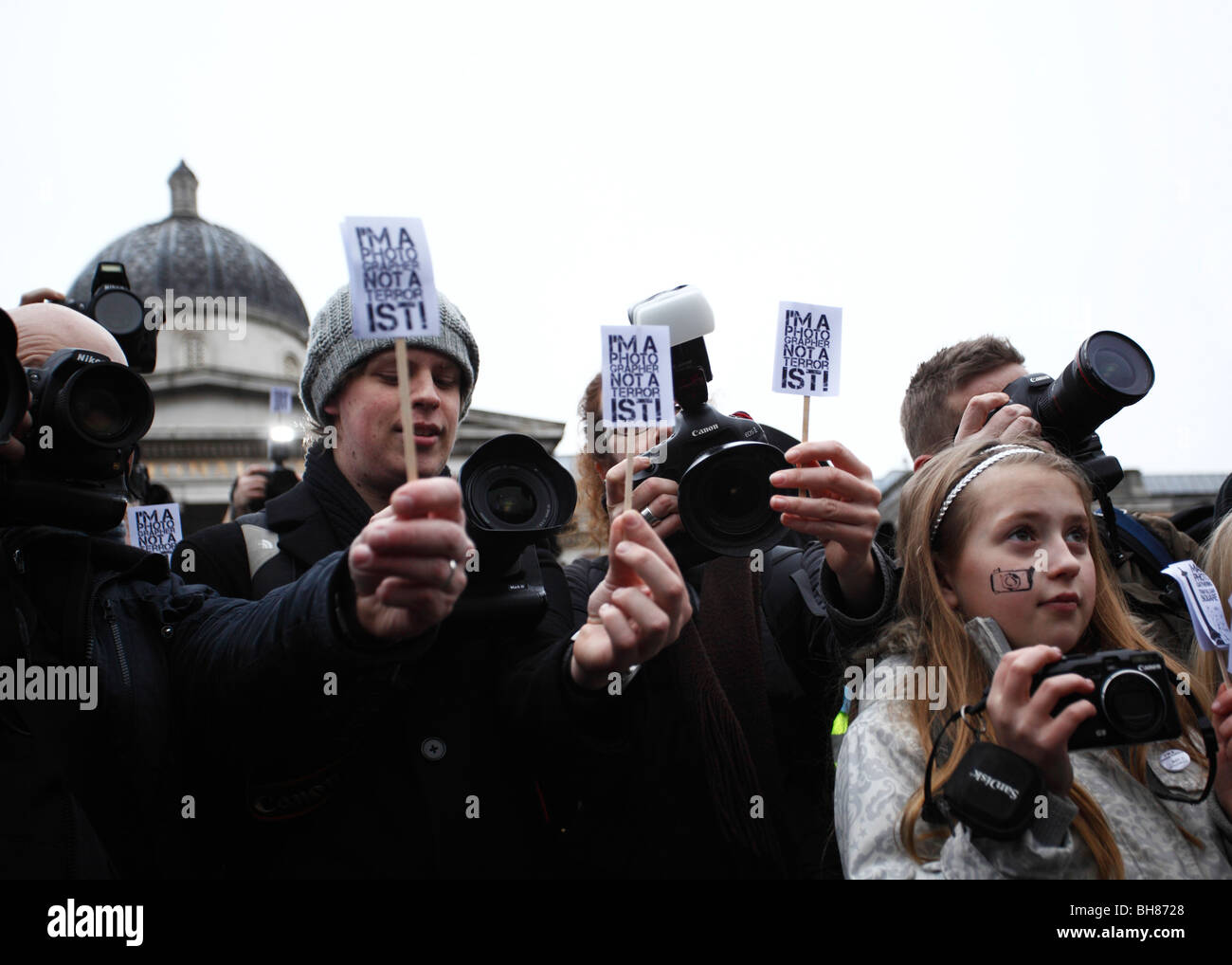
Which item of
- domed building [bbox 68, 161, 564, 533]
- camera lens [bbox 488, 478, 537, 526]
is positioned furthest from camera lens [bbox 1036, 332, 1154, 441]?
domed building [bbox 68, 161, 564, 533]

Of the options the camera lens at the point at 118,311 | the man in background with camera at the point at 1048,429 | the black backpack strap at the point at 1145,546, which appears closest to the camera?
the man in background with camera at the point at 1048,429

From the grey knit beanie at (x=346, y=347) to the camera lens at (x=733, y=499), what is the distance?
0.63 m

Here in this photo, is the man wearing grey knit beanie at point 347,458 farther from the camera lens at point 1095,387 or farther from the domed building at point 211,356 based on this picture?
the domed building at point 211,356

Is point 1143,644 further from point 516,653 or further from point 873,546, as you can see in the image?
point 516,653

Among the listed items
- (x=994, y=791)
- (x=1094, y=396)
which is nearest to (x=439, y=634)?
(x=994, y=791)

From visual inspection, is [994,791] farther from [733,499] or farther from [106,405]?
[106,405]

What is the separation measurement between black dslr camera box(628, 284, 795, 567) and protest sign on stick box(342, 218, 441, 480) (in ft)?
2.23

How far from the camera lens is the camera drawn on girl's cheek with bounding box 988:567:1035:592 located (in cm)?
183

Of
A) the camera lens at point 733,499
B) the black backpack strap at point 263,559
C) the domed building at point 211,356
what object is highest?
the domed building at point 211,356

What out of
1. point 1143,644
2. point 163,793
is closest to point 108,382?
point 163,793

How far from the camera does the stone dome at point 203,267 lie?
1346 inches

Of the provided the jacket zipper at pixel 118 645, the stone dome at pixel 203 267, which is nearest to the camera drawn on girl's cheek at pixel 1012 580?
the jacket zipper at pixel 118 645

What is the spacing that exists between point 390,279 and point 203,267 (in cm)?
3767

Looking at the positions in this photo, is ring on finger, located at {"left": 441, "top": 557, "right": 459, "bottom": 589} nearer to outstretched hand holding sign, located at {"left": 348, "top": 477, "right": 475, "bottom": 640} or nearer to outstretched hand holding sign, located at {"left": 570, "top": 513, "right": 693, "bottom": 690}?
outstretched hand holding sign, located at {"left": 348, "top": 477, "right": 475, "bottom": 640}
